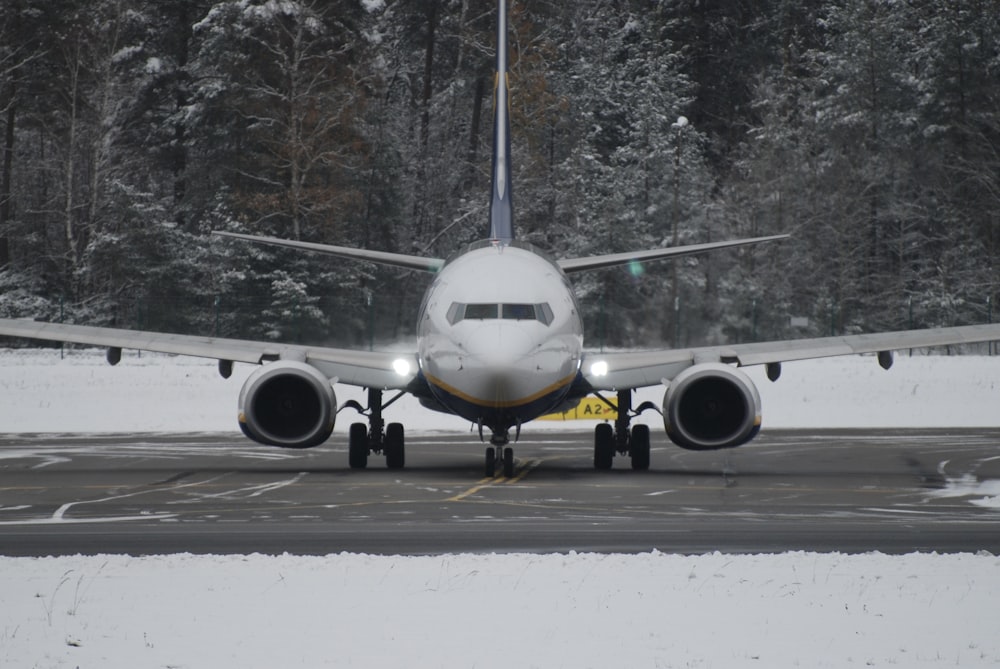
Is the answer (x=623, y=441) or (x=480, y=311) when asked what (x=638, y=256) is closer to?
(x=480, y=311)

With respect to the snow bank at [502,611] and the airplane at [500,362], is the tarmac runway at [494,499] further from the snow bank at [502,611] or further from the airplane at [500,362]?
the snow bank at [502,611]

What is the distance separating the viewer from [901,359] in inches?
1716

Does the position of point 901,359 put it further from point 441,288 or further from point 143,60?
point 143,60

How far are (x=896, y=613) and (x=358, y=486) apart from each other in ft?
37.0

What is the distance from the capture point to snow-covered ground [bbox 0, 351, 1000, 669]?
8.84 meters

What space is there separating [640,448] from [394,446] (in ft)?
13.3

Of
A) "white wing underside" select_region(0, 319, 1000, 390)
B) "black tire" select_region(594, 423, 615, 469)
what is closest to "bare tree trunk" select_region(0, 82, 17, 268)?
"white wing underside" select_region(0, 319, 1000, 390)

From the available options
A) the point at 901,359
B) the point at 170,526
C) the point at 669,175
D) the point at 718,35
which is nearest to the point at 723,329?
the point at 901,359

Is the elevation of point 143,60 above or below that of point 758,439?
above

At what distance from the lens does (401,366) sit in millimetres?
22500

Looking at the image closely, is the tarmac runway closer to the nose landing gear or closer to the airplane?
the nose landing gear

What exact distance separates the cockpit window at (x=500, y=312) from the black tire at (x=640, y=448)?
4.04 m

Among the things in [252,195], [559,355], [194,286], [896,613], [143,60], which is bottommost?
[896,613]

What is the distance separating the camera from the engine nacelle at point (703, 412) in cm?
2108
